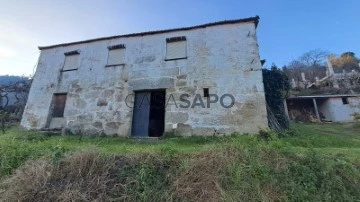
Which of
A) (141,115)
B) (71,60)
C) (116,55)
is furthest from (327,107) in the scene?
(71,60)

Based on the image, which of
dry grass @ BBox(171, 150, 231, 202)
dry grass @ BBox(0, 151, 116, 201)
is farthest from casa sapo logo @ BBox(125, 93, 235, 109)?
dry grass @ BBox(0, 151, 116, 201)

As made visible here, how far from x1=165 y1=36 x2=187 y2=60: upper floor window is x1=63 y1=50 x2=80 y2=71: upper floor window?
4794mm

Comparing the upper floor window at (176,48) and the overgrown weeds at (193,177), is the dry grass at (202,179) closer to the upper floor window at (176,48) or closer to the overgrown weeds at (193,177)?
the overgrown weeds at (193,177)

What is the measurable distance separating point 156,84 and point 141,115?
1520 millimetres

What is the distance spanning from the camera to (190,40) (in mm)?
9922

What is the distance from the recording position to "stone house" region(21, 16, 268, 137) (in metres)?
8.73

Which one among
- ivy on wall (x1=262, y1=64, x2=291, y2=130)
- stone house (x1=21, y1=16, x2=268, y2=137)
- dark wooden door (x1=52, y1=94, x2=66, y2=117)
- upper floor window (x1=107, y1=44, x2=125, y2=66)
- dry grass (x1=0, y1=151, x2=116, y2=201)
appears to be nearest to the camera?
dry grass (x1=0, y1=151, x2=116, y2=201)

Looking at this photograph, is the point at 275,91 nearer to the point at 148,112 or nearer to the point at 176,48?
the point at 176,48

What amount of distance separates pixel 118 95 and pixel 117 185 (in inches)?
242

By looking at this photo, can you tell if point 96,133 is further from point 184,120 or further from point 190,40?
point 190,40

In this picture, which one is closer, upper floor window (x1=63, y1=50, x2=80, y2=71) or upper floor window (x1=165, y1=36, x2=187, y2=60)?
upper floor window (x1=165, y1=36, x2=187, y2=60)

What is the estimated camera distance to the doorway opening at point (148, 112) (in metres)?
9.65

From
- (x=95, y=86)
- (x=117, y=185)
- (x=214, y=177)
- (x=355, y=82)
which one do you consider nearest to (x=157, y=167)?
(x=117, y=185)

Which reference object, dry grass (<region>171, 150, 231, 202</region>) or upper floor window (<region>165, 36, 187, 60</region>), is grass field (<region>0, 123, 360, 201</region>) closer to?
dry grass (<region>171, 150, 231, 202</region>)
